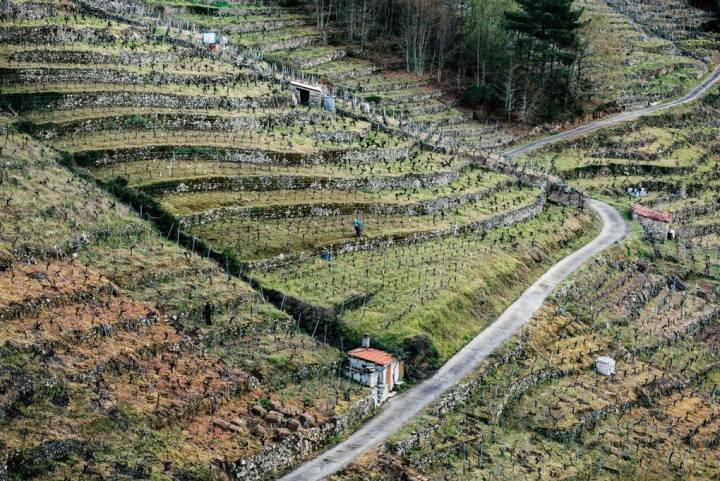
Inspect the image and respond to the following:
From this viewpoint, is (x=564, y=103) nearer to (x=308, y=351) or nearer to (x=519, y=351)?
(x=519, y=351)

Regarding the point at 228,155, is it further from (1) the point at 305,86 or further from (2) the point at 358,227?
(1) the point at 305,86

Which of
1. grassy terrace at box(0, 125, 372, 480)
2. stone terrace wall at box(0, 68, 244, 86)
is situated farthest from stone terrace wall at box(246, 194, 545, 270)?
stone terrace wall at box(0, 68, 244, 86)

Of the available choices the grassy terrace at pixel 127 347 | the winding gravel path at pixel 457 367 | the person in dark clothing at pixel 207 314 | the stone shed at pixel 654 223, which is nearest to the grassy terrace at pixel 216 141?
the grassy terrace at pixel 127 347

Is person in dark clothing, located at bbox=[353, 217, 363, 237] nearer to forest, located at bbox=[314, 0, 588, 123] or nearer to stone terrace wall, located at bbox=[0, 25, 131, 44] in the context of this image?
stone terrace wall, located at bbox=[0, 25, 131, 44]

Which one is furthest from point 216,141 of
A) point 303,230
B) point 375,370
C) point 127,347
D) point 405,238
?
point 127,347

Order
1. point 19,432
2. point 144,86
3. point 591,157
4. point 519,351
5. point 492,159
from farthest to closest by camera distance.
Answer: point 591,157
point 492,159
point 144,86
point 519,351
point 19,432

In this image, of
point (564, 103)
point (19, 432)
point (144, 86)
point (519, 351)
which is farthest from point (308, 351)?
point (564, 103)
